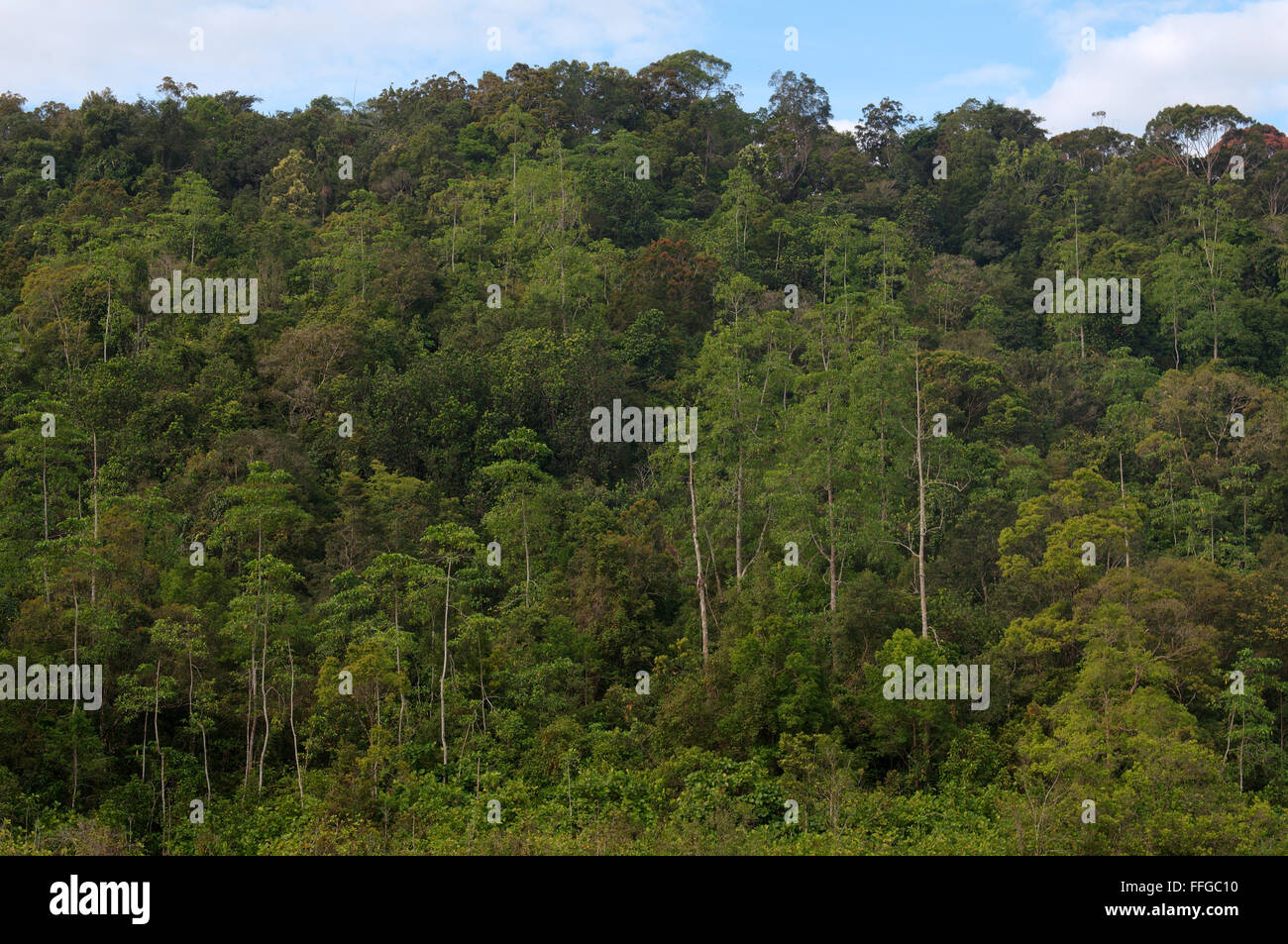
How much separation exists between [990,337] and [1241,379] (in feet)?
29.1

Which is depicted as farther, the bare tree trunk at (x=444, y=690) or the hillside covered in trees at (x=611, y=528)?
the bare tree trunk at (x=444, y=690)

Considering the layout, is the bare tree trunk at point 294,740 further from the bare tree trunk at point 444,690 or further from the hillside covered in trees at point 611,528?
the bare tree trunk at point 444,690

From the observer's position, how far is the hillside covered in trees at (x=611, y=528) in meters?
20.2

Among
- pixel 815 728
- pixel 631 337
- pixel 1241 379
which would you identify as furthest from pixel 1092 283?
pixel 815 728

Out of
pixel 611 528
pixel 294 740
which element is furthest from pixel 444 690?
pixel 611 528

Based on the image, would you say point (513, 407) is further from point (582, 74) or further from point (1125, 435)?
point (582, 74)

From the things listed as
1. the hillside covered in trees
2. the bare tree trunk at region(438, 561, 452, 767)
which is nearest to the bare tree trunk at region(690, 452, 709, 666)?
the hillside covered in trees

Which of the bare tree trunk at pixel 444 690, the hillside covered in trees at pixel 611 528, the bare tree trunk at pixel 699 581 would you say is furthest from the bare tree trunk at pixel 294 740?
the bare tree trunk at pixel 699 581

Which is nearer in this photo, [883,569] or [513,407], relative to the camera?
[883,569]

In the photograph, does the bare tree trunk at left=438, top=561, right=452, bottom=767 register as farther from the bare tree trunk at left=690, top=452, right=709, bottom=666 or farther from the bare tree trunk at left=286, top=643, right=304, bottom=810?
the bare tree trunk at left=690, top=452, right=709, bottom=666

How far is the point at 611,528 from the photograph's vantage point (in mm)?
26875

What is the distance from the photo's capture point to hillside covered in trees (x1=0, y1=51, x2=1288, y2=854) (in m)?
20.2

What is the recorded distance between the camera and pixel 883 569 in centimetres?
2752

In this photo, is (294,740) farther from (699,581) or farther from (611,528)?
(699,581)
